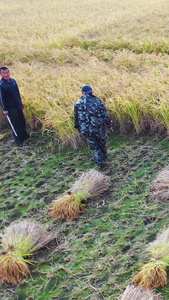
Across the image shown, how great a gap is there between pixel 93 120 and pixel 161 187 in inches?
50.2

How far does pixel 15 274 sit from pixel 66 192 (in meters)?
1.33

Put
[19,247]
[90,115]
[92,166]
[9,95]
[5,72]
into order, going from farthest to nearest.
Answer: [9,95]
[5,72]
[92,166]
[90,115]
[19,247]

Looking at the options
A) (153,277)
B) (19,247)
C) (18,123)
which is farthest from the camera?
(18,123)

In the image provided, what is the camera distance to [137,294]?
8.88ft

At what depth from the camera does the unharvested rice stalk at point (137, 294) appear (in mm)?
2684

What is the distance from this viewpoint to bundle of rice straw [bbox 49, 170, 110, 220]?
13.2 ft

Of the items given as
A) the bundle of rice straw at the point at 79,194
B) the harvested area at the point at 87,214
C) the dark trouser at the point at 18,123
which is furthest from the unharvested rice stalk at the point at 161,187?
the dark trouser at the point at 18,123

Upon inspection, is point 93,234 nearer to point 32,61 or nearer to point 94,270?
point 94,270

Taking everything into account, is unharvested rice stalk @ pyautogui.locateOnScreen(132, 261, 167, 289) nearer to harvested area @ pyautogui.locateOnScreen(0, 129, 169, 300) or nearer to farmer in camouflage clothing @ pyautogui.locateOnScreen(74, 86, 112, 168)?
harvested area @ pyautogui.locateOnScreen(0, 129, 169, 300)

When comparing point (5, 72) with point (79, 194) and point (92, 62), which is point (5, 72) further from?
point (92, 62)

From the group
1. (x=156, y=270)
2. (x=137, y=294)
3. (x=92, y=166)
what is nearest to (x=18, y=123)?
(x=92, y=166)

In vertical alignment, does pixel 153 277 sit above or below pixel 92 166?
below

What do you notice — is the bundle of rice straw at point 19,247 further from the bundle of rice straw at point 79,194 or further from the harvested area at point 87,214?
the bundle of rice straw at point 79,194

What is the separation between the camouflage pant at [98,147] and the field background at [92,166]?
0.16 meters
